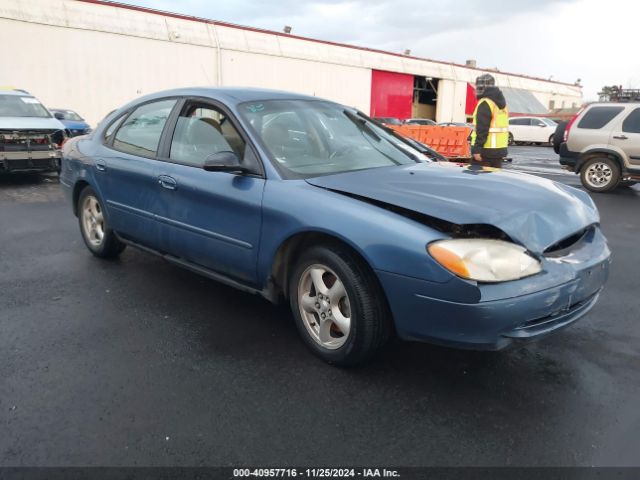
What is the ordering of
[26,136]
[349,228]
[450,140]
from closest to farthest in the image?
[349,228]
[26,136]
[450,140]

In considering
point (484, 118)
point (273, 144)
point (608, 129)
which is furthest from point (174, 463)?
point (608, 129)

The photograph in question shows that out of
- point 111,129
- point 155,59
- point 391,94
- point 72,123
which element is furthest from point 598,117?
point 391,94

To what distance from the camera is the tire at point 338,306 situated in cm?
264

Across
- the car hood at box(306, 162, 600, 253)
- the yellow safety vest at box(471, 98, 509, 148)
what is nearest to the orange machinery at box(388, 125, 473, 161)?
the yellow safety vest at box(471, 98, 509, 148)

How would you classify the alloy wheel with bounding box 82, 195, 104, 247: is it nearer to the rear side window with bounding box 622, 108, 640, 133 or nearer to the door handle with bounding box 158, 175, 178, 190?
the door handle with bounding box 158, 175, 178, 190

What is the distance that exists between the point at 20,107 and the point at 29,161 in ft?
5.09

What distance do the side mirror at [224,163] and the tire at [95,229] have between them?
75.7 inches

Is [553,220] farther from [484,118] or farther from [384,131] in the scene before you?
[484,118]

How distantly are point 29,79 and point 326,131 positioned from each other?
21.1m

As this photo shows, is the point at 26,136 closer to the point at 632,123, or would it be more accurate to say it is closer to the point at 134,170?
the point at 134,170

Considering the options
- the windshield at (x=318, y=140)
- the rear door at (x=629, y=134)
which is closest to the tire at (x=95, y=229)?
the windshield at (x=318, y=140)

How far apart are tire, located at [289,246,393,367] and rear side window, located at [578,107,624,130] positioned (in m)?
8.79

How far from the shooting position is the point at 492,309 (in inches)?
91.8

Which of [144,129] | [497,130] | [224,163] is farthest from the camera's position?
[497,130]
